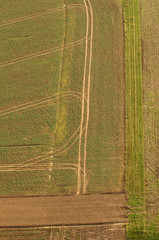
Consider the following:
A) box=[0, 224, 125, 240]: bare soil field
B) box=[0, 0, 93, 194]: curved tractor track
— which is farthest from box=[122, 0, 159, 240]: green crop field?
box=[0, 0, 93, 194]: curved tractor track

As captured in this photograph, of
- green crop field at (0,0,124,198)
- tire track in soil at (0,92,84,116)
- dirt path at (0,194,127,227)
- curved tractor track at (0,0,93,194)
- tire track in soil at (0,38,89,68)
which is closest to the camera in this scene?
dirt path at (0,194,127,227)

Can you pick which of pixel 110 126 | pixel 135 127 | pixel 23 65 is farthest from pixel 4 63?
pixel 135 127

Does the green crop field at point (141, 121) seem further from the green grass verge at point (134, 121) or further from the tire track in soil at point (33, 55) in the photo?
the tire track in soil at point (33, 55)

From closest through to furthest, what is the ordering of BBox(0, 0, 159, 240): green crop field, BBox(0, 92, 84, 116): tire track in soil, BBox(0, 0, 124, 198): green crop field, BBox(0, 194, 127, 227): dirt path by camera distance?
BBox(0, 194, 127, 227): dirt path
BBox(0, 0, 159, 240): green crop field
BBox(0, 0, 124, 198): green crop field
BBox(0, 92, 84, 116): tire track in soil

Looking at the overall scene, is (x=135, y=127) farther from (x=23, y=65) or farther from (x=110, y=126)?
(x=23, y=65)

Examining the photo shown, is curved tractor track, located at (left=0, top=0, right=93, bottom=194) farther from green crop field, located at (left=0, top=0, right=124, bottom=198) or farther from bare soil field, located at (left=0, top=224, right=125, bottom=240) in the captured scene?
bare soil field, located at (left=0, top=224, right=125, bottom=240)

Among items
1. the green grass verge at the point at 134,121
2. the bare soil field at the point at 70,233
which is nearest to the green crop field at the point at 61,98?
the green grass verge at the point at 134,121
